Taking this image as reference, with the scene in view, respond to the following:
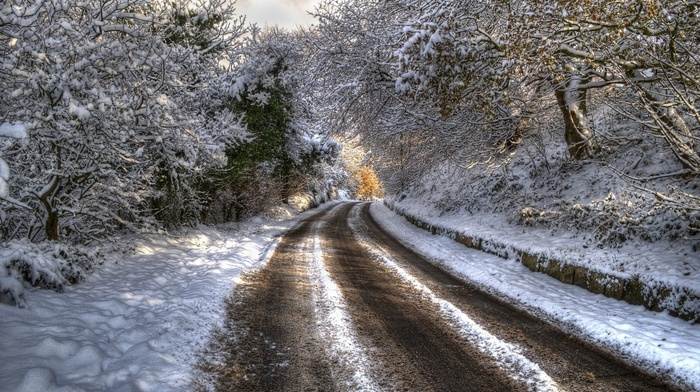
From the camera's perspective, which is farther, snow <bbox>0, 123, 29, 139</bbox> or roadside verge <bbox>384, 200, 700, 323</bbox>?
roadside verge <bbox>384, 200, 700, 323</bbox>

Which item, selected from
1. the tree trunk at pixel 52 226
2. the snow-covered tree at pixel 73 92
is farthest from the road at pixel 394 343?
the tree trunk at pixel 52 226

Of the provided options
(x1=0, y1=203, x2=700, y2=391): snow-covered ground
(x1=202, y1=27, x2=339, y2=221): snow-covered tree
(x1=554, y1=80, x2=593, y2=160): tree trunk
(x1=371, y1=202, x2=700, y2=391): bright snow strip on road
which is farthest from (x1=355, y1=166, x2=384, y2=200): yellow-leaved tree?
(x1=0, y1=203, x2=700, y2=391): snow-covered ground

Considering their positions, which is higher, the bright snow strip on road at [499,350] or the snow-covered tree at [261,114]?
the snow-covered tree at [261,114]

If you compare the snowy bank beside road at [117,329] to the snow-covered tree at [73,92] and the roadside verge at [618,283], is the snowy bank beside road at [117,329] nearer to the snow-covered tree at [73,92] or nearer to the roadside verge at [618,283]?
the snow-covered tree at [73,92]

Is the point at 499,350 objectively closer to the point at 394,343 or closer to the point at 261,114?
the point at 394,343

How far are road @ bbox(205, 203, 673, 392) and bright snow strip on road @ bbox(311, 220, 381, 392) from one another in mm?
14

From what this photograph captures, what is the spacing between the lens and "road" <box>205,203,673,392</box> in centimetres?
380

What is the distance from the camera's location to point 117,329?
462 cm

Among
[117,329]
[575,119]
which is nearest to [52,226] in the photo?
[117,329]

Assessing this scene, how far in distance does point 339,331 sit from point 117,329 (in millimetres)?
→ 2758

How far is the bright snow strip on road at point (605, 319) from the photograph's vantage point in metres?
4.21

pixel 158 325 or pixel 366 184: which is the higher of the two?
pixel 366 184

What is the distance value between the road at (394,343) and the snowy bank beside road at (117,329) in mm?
469

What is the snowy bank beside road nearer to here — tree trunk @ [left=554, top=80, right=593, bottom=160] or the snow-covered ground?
the snow-covered ground
